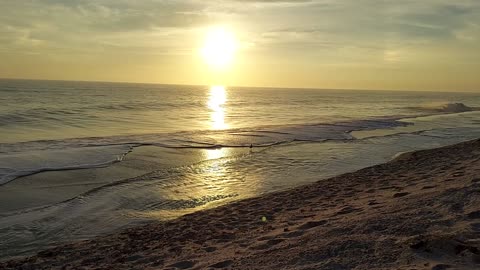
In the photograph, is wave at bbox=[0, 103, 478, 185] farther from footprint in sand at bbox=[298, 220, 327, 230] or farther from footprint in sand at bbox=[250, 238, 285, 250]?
footprint in sand at bbox=[298, 220, 327, 230]

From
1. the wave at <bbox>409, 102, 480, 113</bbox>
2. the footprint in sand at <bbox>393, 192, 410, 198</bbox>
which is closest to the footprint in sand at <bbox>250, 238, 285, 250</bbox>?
the footprint in sand at <bbox>393, 192, 410, 198</bbox>

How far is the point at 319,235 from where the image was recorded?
5.94m

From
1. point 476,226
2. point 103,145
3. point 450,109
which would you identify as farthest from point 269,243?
point 450,109

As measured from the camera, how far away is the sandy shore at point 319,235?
4.77m

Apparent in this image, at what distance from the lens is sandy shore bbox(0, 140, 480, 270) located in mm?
4773

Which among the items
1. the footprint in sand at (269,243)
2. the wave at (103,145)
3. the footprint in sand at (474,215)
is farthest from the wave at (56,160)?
the footprint in sand at (474,215)

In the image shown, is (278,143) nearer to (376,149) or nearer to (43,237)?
(376,149)

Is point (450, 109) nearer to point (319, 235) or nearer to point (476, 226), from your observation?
point (476, 226)

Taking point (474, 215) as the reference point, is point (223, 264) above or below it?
below

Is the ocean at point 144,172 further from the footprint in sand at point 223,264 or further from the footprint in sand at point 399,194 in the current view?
the footprint in sand at point 399,194

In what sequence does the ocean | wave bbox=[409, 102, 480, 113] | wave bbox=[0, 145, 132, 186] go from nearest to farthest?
1. the ocean
2. wave bbox=[0, 145, 132, 186]
3. wave bbox=[409, 102, 480, 113]

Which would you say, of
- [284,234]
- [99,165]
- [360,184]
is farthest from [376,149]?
[284,234]

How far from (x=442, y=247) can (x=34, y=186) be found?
11.3 metres

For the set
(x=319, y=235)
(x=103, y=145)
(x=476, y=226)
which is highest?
(x=476, y=226)
